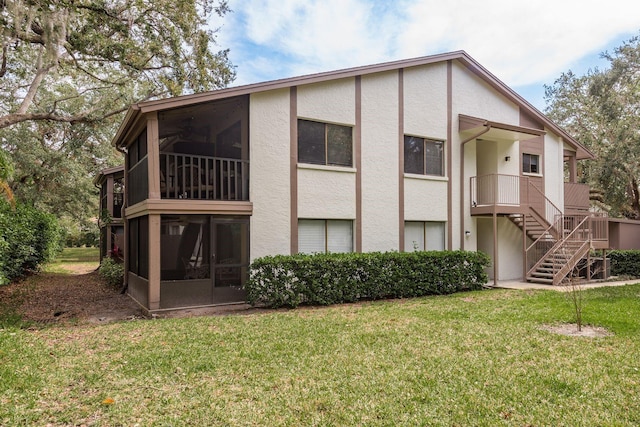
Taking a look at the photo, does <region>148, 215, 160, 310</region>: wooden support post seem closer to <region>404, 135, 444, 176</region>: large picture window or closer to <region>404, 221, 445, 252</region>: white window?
<region>404, 221, 445, 252</region>: white window

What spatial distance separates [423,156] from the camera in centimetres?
1391

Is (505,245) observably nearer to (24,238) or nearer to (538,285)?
(538,285)

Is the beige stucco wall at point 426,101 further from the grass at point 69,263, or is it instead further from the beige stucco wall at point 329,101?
the grass at point 69,263

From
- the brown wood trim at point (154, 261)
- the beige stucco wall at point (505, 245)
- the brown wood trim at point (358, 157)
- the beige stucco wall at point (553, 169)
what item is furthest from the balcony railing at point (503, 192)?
the brown wood trim at point (154, 261)

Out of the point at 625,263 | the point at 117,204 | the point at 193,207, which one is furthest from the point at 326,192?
the point at 625,263

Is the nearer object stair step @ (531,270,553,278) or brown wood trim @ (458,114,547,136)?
brown wood trim @ (458,114,547,136)

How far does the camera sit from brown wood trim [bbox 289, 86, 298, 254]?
11320 millimetres

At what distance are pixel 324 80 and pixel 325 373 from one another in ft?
29.1

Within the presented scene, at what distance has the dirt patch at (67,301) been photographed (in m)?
9.44

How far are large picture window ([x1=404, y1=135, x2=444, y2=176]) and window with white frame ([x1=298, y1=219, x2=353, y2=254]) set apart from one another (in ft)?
10.3

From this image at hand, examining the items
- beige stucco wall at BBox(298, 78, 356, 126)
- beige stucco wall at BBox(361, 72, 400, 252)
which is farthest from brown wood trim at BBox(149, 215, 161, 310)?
beige stucco wall at BBox(361, 72, 400, 252)

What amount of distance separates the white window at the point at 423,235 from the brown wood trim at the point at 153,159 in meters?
7.81

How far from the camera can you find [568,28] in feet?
55.4

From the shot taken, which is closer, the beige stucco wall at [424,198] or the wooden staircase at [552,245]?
the beige stucco wall at [424,198]
